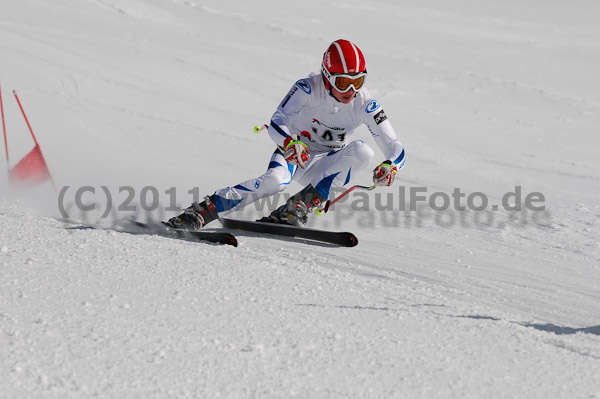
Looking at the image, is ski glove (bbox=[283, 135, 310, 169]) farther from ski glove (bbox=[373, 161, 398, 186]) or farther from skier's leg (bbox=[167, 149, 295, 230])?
ski glove (bbox=[373, 161, 398, 186])

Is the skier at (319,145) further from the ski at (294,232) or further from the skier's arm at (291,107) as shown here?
the ski at (294,232)

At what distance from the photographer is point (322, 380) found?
339cm

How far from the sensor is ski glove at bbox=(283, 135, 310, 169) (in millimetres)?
5891

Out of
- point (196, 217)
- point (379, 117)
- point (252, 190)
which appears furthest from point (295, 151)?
point (196, 217)

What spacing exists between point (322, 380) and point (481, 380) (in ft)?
2.49

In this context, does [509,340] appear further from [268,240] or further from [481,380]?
[268,240]

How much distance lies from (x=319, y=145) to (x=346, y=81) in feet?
2.76

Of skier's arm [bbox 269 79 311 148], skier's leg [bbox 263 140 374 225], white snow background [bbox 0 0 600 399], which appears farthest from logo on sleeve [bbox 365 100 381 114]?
white snow background [bbox 0 0 600 399]

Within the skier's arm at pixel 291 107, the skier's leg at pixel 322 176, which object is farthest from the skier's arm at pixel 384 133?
the skier's arm at pixel 291 107

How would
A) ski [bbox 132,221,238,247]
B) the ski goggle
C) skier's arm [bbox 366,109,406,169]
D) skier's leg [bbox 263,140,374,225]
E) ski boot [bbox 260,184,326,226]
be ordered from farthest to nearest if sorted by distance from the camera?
ski boot [bbox 260,184,326,226], skier's leg [bbox 263,140,374,225], skier's arm [bbox 366,109,406,169], the ski goggle, ski [bbox 132,221,238,247]

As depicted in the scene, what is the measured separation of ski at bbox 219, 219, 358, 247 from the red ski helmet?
47.4 inches

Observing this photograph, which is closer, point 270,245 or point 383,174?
point 383,174

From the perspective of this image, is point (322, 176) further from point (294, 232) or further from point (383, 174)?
point (383, 174)

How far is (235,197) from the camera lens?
6.04m
